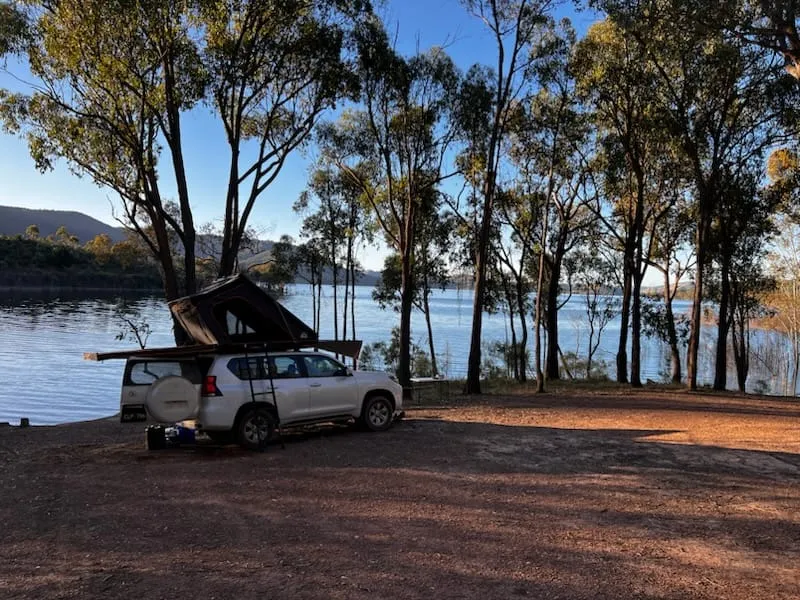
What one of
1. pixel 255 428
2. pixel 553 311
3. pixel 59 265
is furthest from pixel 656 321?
pixel 59 265

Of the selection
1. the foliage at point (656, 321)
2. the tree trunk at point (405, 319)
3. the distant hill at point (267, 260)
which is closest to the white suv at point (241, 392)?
the tree trunk at point (405, 319)

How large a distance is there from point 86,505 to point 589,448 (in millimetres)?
7014

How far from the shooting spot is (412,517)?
6.01 meters

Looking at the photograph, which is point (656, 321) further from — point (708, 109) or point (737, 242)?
point (708, 109)

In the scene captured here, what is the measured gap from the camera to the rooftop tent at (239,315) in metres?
9.79

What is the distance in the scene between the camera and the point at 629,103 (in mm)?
20859

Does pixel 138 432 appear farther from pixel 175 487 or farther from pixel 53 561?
pixel 53 561

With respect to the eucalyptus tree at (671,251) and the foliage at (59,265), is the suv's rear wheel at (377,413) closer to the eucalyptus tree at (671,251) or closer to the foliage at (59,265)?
the eucalyptus tree at (671,251)

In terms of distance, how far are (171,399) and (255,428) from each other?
1.34 m

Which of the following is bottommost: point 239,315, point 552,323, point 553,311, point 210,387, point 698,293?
point 210,387

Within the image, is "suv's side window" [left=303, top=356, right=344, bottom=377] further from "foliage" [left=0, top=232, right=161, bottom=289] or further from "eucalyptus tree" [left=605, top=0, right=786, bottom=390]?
"foliage" [left=0, top=232, right=161, bottom=289]

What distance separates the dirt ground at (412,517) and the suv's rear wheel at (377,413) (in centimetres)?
35

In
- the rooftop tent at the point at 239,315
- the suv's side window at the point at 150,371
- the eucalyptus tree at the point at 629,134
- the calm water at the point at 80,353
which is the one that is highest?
the eucalyptus tree at the point at 629,134

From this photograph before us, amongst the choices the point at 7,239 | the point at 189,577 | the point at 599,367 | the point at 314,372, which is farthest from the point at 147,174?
the point at 7,239
